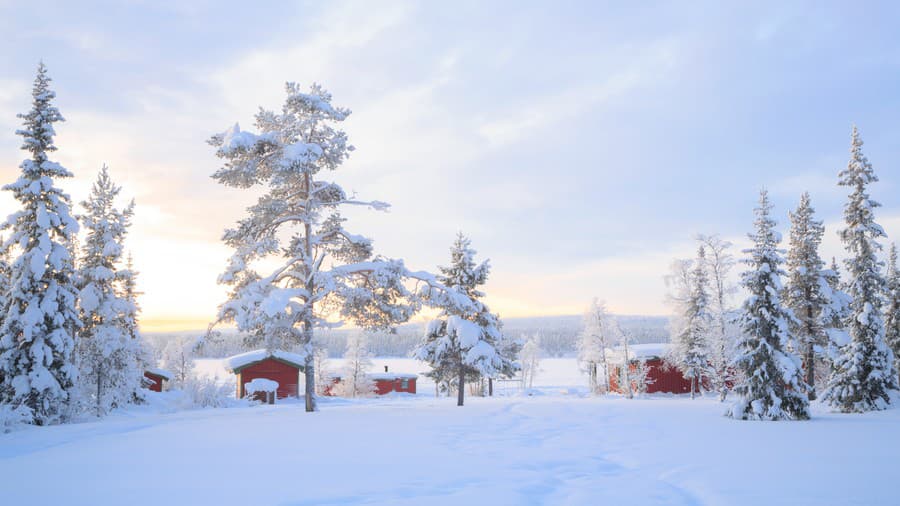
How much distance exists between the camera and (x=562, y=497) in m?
8.06

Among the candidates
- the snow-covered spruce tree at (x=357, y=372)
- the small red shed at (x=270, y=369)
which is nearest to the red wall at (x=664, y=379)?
the small red shed at (x=270, y=369)

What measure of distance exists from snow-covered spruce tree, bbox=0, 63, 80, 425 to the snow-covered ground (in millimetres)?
4904

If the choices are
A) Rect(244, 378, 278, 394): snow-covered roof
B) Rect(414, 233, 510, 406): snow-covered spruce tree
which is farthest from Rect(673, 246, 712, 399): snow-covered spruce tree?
Rect(244, 378, 278, 394): snow-covered roof

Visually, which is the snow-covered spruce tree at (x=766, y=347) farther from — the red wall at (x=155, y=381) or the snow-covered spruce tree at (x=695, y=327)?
the red wall at (x=155, y=381)

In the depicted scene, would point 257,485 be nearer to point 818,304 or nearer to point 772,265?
point 772,265

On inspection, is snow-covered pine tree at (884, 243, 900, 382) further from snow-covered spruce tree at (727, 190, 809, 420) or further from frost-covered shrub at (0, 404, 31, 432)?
frost-covered shrub at (0, 404, 31, 432)

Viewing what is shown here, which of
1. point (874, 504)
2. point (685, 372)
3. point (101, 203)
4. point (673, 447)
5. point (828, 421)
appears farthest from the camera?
point (685, 372)

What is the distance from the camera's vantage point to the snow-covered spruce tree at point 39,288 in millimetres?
21672

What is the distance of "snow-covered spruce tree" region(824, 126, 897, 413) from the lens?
25.2 m

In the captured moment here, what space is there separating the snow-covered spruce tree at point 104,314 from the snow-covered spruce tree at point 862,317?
35511 mm

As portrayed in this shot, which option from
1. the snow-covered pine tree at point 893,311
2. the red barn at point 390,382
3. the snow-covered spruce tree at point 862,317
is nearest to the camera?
the snow-covered spruce tree at point 862,317

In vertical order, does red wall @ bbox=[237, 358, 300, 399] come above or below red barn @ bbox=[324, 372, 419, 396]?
above

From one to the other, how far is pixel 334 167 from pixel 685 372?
31.6 m

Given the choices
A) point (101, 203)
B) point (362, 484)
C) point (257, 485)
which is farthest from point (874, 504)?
point (101, 203)
